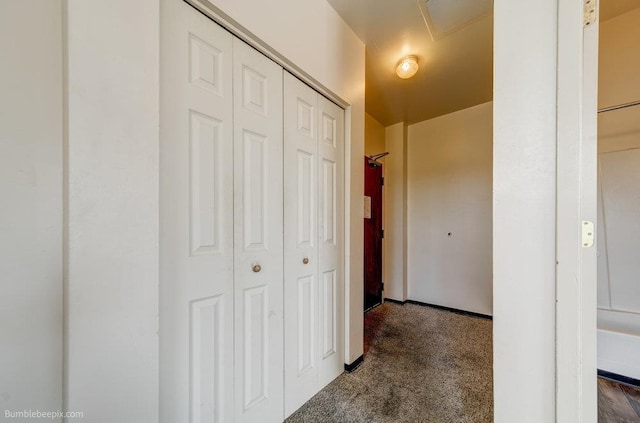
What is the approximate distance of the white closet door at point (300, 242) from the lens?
4.54ft

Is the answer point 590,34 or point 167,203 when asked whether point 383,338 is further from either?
point 590,34

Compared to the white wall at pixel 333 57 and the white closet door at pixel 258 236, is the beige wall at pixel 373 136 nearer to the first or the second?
the white wall at pixel 333 57

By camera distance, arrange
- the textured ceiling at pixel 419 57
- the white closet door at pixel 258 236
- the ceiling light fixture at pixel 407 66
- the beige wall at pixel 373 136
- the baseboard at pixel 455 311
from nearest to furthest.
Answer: the white closet door at pixel 258 236, the textured ceiling at pixel 419 57, the ceiling light fixture at pixel 407 66, the baseboard at pixel 455 311, the beige wall at pixel 373 136

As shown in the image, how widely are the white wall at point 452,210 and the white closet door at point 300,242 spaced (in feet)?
7.86

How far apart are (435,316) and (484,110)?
270 cm

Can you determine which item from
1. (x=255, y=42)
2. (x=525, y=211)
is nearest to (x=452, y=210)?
(x=525, y=211)

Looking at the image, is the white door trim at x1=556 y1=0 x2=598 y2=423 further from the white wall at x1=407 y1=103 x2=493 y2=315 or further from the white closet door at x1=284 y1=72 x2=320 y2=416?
the white wall at x1=407 y1=103 x2=493 y2=315

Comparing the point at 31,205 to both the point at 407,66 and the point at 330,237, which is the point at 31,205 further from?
the point at 407,66

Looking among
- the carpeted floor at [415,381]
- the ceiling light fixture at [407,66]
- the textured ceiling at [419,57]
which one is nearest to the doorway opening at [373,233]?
the carpeted floor at [415,381]

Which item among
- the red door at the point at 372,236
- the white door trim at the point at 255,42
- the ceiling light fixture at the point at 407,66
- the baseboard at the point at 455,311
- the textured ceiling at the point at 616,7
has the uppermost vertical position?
the textured ceiling at the point at 616,7

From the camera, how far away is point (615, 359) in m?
1.66

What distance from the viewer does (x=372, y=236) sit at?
3.25 metres

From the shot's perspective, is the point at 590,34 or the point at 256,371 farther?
the point at 256,371

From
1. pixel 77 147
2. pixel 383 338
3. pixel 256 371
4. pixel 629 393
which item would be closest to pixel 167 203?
pixel 77 147
